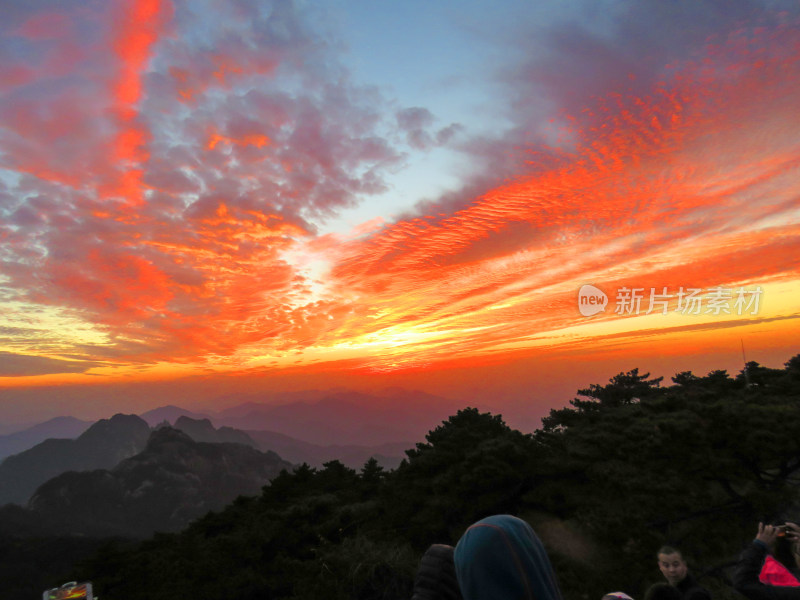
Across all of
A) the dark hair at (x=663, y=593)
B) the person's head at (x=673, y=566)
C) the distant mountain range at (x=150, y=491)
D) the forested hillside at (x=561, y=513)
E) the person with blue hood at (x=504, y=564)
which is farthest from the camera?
the distant mountain range at (x=150, y=491)

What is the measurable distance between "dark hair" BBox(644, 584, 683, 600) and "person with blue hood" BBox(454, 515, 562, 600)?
9.45 feet

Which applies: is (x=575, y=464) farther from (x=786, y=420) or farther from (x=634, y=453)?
(x=786, y=420)

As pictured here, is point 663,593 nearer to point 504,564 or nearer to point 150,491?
point 504,564

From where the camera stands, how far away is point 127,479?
4449 inches

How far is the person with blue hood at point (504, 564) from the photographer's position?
1.95m

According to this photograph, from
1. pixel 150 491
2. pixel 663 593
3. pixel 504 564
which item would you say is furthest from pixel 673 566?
pixel 150 491

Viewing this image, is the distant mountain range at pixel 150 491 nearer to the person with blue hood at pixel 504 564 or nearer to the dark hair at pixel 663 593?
the dark hair at pixel 663 593

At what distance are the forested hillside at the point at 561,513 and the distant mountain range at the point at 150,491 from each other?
10319 centimetres

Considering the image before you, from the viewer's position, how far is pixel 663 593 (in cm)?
388

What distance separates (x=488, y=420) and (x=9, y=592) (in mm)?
48760

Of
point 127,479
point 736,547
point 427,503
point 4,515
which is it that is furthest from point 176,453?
point 736,547

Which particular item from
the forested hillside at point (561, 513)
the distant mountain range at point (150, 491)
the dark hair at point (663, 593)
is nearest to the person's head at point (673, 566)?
the dark hair at point (663, 593)

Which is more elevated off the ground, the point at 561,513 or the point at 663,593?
the point at 663,593

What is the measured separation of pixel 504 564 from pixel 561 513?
47.8ft
